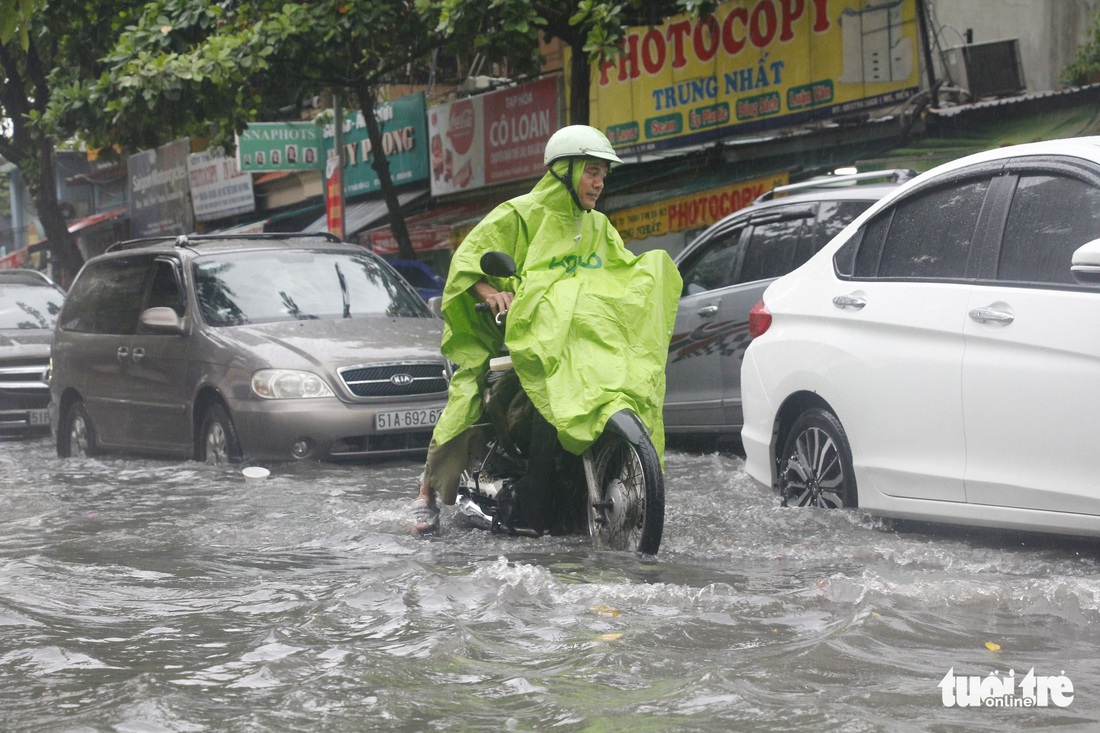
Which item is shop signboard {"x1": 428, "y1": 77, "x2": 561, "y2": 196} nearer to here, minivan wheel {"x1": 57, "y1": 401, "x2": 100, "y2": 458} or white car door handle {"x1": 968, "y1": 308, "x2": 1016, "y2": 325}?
minivan wheel {"x1": 57, "y1": 401, "x2": 100, "y2": 458}

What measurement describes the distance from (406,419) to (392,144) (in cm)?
1610

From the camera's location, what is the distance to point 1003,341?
17.2 ft

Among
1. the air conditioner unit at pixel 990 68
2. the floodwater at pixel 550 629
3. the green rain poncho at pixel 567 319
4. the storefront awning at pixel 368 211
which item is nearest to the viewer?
the floodwater at pixel 550 629

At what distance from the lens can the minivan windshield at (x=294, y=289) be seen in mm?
10180

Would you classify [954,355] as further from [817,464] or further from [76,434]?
[76,434]

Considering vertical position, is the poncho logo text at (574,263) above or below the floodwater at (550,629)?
above

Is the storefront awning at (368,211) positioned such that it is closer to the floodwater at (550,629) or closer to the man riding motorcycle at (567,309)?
the floodwater at (550,629)

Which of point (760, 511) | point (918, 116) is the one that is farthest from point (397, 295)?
point (918, 116)

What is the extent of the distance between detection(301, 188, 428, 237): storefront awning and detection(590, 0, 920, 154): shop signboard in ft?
21.2

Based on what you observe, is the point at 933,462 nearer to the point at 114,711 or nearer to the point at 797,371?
the point at 797,371

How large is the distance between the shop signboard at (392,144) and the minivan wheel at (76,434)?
10656mm

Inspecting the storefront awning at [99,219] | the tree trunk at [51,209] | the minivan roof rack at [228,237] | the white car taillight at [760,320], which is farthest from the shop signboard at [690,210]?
the storefront awning at [99,219]

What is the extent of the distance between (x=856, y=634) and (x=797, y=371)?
224 cm

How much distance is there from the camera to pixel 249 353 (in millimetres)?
9484
